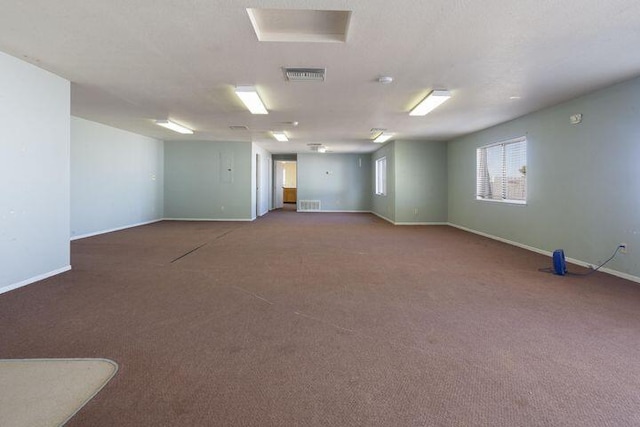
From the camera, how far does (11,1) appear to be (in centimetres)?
234

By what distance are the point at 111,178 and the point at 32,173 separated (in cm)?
427

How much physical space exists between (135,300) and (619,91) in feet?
20.2

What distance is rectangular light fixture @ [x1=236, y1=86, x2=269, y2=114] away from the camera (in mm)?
4211

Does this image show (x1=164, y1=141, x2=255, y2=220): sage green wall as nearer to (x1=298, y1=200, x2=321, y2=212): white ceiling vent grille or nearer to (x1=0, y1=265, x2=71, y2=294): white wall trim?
(x1=298, y1=200, x2=321, y2=212): white ceiling vent grille

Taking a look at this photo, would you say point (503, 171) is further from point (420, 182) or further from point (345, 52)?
point (345, 52)

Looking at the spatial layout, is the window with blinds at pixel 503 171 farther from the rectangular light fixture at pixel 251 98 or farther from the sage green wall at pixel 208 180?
the sage green wall at pixel 208 180

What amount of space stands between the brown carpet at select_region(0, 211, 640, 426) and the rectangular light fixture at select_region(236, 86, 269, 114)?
2.41 metres

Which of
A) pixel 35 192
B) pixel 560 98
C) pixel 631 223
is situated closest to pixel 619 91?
pixel 560 98

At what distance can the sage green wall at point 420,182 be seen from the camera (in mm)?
9086

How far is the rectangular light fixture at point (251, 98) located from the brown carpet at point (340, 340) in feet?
7.91

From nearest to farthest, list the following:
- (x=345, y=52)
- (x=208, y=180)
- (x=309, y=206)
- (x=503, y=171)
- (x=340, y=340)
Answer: (x=340, y=340)
(x=345, y=52)
(x=503, y=171)
(x=208, y=180)
(x=309, y=206)

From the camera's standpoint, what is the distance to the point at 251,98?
4.55m

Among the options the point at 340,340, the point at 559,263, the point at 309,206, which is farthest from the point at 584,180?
the point at 309,206

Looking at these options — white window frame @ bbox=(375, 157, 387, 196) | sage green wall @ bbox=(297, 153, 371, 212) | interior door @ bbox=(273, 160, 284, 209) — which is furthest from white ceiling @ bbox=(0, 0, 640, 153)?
interior door @ bbox=(273, 160, 284, 209)
